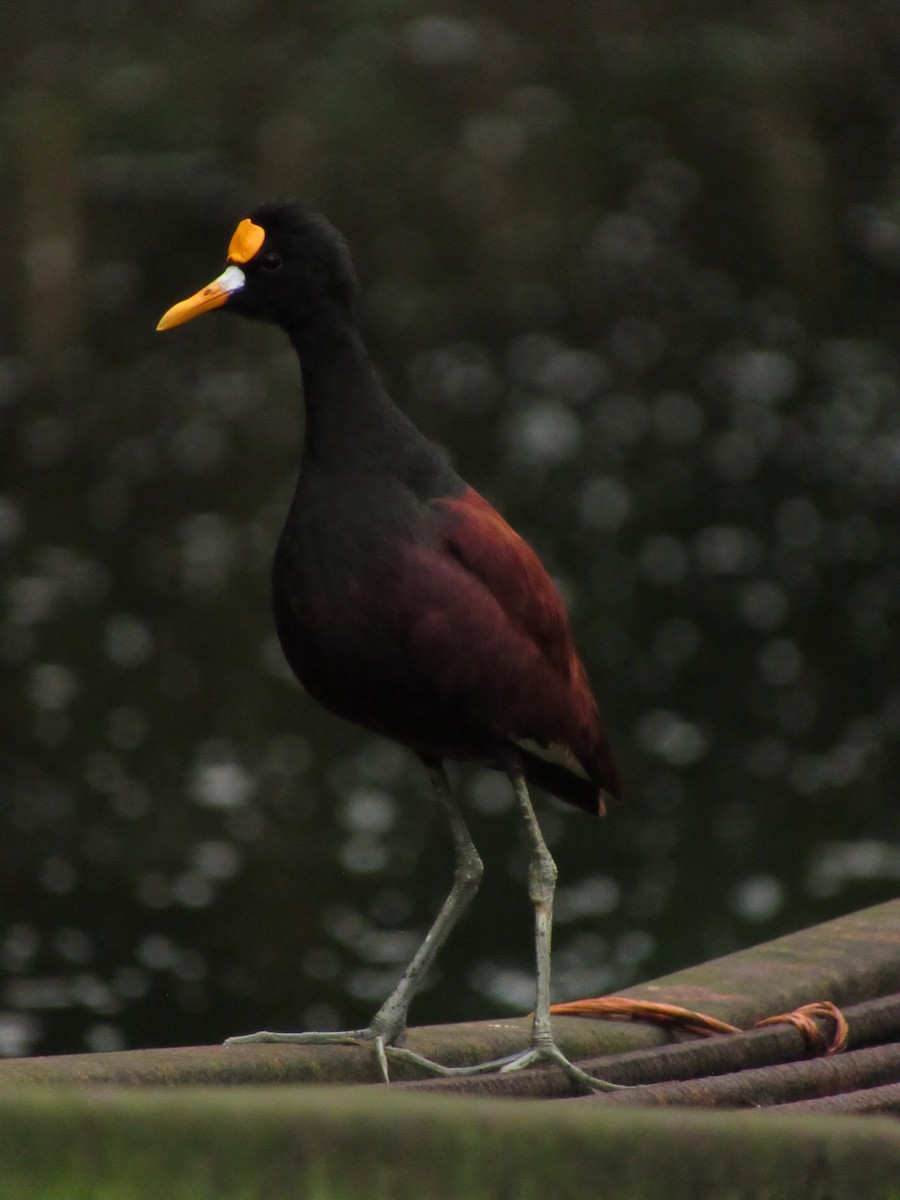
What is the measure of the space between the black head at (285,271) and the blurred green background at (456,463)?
4.55 meters

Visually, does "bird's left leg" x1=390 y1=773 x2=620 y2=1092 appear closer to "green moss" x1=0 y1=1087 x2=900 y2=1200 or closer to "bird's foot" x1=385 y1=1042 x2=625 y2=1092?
"bird's foot" x1=385 y1=1042 x2=625 y2=1092

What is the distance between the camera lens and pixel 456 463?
45.5 feet

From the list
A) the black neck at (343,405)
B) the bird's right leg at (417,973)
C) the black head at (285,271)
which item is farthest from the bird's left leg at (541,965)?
the black head at (285,271)

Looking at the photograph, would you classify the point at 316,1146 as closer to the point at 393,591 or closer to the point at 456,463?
the point at 393,591

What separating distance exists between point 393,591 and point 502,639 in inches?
9.3

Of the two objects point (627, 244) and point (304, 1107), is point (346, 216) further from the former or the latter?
point (304, 1107)

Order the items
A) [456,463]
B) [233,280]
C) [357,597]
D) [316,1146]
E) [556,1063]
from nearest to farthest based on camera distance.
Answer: [316,1146], [357,597], [556,1063], [233,280], [456,463]

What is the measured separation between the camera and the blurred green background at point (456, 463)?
9750 millimetres

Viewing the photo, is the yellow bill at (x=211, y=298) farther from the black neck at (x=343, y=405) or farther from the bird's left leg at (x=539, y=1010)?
the bird's left leg at (x=539, y=1010)

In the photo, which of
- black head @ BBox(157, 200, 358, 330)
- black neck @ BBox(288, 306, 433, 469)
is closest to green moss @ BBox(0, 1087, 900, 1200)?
black neck @ BBox(288, 306, 433, 469)

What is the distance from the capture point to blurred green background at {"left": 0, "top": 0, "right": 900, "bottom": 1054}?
9.75 m

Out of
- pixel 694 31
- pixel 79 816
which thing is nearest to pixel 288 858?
pixel 79 816

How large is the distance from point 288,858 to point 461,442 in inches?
186

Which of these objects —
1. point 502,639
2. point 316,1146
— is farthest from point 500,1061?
point 316,1146
